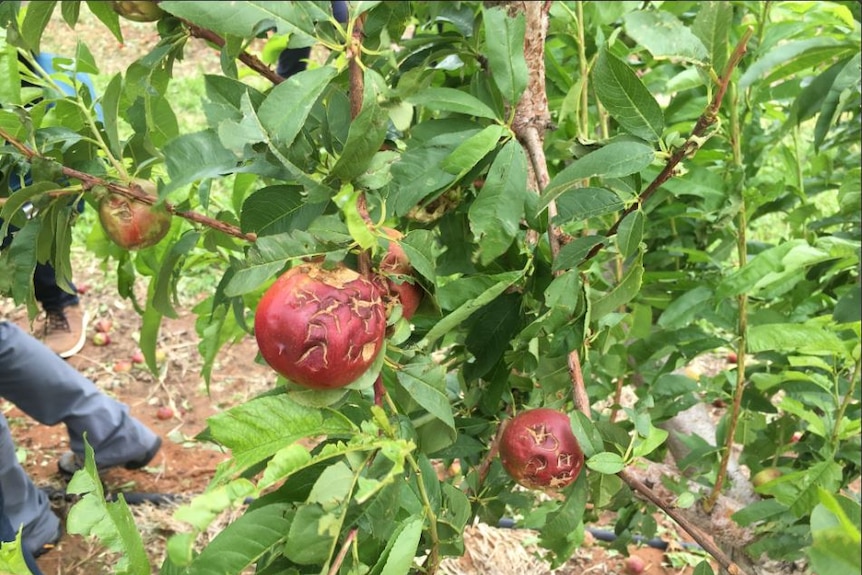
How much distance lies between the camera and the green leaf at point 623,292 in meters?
0.90

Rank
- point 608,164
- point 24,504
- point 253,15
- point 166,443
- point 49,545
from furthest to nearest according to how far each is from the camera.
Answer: point 166,443, point 49,545, point 24,504, point 608,164, point 253,15

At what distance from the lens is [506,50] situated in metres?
0.89

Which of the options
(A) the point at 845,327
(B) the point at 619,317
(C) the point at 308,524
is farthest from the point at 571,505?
(A) the point at 845,327

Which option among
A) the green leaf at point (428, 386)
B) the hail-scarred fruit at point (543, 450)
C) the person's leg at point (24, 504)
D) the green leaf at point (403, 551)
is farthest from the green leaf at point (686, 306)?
the person's leg at point (24, 504)

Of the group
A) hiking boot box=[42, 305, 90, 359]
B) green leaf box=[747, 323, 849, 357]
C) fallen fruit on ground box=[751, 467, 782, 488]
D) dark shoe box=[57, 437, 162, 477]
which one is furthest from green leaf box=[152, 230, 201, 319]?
hiking boot box=[42, 305, 90, 359]

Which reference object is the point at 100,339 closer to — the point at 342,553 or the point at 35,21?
the point at 35,21

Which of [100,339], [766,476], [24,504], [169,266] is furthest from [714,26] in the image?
[100,339]

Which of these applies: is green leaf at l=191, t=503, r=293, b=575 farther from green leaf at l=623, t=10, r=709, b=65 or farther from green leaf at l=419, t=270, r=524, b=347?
green leaf at l=623, t=10, r=709, b=65

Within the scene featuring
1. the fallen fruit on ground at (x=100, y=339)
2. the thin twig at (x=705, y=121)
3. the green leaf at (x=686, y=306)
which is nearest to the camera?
the thin twig at (x=705, y=121)

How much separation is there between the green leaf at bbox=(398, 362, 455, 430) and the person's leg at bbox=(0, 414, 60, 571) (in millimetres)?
1927

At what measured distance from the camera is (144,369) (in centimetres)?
361

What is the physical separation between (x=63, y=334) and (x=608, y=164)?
3.36 metres

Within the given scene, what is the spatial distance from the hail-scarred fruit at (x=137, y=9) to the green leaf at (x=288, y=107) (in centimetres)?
17

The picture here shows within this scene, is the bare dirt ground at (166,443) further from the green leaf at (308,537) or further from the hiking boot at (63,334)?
the green leaf at (308,537)
